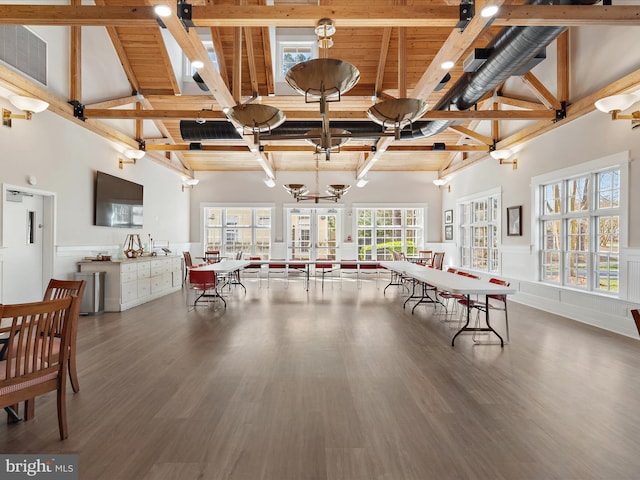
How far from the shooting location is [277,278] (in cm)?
1167

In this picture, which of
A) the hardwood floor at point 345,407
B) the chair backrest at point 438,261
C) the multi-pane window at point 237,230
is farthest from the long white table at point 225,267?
the chair backrest at point 438,261

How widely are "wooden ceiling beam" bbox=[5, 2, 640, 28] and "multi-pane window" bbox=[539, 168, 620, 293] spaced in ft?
8.55

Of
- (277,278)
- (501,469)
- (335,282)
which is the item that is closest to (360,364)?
(501,469)

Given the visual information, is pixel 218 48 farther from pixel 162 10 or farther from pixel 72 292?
pixel 72 292

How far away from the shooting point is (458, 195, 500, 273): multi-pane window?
29.2ft

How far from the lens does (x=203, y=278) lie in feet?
20.3

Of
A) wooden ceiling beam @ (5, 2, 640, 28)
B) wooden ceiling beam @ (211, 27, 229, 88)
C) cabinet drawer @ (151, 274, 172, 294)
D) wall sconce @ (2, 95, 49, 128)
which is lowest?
cabinet drawer @ (151, 274, 172, 294)

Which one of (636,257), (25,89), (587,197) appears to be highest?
(25,89)

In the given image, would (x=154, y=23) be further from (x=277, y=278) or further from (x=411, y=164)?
(x=411, y=164)

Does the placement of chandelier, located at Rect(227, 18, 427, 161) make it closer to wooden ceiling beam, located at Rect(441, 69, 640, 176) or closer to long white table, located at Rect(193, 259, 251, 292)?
long white table, located at Rect(193, 259, 251, 292)

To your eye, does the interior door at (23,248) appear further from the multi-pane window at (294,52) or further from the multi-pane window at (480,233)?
the multi-pane window at (480,233)

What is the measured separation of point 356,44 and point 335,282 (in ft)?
19.7

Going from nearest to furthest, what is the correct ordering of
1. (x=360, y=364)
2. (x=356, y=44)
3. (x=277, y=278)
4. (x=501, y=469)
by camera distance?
(x=501, y=469), (x=360, y=364), (x=356, y=44), (x=277, y=278)

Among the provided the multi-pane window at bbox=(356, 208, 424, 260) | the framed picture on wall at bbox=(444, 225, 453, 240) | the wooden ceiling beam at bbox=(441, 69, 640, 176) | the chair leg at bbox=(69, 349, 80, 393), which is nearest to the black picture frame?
the wooden ceiling beam at bbox=(441, 69, 640, 176)
